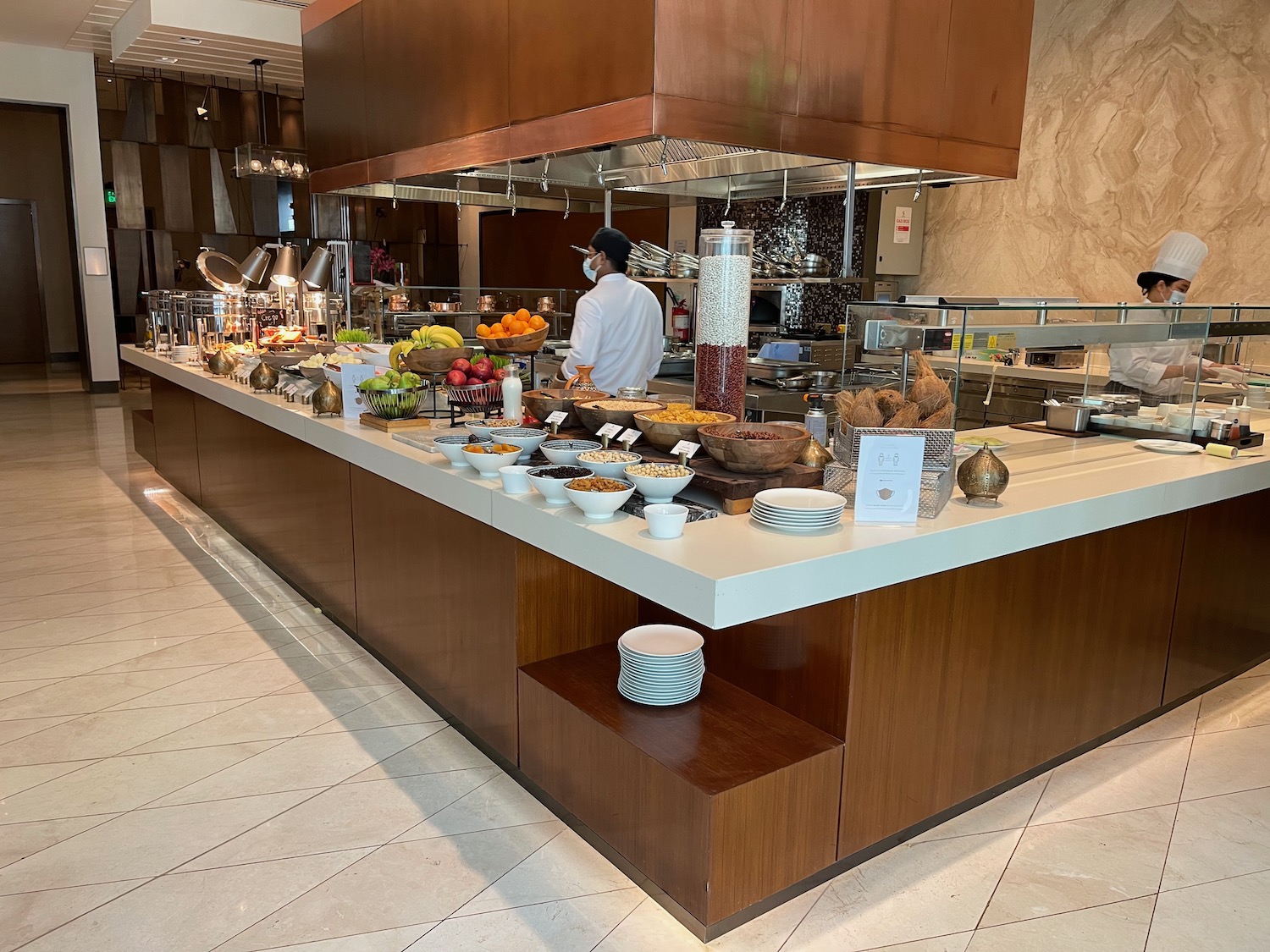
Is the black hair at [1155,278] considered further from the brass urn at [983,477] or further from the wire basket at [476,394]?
the wire basket at [476,394]

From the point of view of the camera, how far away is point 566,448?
9.29 ft

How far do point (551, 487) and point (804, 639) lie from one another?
2.40ft

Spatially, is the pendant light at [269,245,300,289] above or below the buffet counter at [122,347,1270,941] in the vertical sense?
above

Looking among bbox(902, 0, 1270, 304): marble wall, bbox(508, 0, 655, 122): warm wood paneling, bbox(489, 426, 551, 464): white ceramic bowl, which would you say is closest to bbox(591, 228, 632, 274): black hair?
bbox(508, 0, 655, 122): warm wood paneling

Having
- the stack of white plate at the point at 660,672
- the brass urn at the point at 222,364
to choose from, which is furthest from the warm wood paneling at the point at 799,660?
the brass urn at the point at 222,364

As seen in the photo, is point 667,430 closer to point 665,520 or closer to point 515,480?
→ point 515,480

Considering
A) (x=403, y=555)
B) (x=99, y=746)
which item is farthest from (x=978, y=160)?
(x=99, y=746)

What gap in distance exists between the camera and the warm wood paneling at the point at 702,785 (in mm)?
2055

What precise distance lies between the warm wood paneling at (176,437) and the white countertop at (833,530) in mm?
2976

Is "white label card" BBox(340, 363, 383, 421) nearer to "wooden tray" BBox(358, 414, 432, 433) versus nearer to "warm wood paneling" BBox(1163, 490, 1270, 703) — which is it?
"wooden tray" BBox(358, 414, 432, 433)

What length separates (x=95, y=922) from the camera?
2195 mm

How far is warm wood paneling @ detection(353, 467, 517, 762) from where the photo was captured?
275 cm

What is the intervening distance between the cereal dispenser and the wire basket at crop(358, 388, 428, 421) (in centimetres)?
118

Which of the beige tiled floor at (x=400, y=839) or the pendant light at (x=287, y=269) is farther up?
the pendant light at (x=287, y=269)
